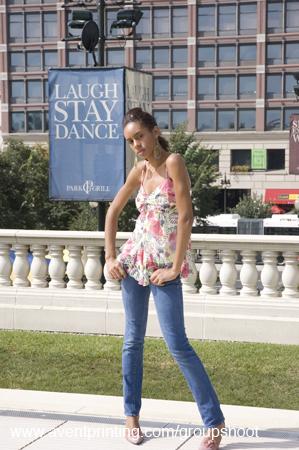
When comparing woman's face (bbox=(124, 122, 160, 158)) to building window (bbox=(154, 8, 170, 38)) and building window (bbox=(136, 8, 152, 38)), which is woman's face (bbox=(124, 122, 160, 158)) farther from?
building window (bbox=(136, 8, 152, 38))

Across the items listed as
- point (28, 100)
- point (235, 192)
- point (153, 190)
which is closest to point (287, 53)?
point (235, 192)

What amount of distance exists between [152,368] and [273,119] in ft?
155

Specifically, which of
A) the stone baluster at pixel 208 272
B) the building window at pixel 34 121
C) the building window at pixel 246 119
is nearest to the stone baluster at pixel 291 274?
the stone baluster at pixel 208 272

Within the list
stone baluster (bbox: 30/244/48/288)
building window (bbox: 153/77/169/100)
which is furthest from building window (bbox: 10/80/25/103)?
stone baluster (bbox: 30/244/48/288)

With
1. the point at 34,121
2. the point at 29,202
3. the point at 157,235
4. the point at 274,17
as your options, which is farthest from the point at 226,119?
the point at 157,235

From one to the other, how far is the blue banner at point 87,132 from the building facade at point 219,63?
140 ft

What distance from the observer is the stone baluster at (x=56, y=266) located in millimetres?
7734

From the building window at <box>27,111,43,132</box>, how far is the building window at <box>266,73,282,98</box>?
19.0 metres

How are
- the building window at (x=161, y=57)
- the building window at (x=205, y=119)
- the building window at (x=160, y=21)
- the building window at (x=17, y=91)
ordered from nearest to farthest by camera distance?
the building window at (x=205, y=119) → the building window at (x=160, y=21) → the building window at (x=161, y=57) → the building window at (x=17, y=91)

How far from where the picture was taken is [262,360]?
20.5ft

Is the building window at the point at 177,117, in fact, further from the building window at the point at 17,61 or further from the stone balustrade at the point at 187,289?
the stone balustrade at the point at 187,289

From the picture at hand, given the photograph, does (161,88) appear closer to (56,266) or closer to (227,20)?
(227,20)

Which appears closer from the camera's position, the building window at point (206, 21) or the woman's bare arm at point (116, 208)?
the woman's bare arm at point (116, 208)

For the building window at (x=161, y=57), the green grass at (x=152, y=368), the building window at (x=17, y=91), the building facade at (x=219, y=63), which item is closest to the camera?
the green grass at (x=152, y=368)
